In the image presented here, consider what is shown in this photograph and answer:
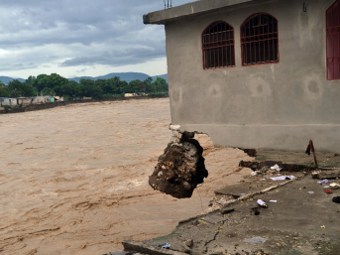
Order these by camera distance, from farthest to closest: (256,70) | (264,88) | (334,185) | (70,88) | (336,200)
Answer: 1. (70,88)
2. (256,70)
3. (264,88)
4. (334,185)
5. (336,200)

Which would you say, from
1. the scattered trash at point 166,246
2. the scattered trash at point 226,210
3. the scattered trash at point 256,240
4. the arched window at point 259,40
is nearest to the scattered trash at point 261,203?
the scattered trash at point 226,210

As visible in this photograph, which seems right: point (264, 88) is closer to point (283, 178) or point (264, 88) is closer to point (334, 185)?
point (283, 178)

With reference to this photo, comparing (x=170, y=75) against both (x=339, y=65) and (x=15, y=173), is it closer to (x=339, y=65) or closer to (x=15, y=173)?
(x=339, y=65)

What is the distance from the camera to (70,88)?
Answer: 80688 mm

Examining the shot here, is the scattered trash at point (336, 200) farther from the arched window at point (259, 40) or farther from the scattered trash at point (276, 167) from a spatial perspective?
the arched window at point (259, 40)

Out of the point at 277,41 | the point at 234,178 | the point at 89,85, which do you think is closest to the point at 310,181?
the point at 234,178

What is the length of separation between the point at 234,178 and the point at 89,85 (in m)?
74.6

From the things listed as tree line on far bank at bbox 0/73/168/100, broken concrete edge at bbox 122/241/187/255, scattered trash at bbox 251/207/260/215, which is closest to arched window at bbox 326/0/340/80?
scattered trash at bbox 251/207/260/215

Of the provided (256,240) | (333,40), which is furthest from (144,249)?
(333,40)

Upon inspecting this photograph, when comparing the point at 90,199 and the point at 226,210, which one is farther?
the point at 90,199

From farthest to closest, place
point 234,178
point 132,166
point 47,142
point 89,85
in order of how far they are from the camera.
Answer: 1. point 89,85
2. point 47,142
3. point 132,166
4. point 234,178

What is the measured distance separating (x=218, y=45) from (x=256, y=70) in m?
1.36

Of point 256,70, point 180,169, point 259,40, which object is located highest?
point 259,40

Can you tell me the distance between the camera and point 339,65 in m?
8.99
